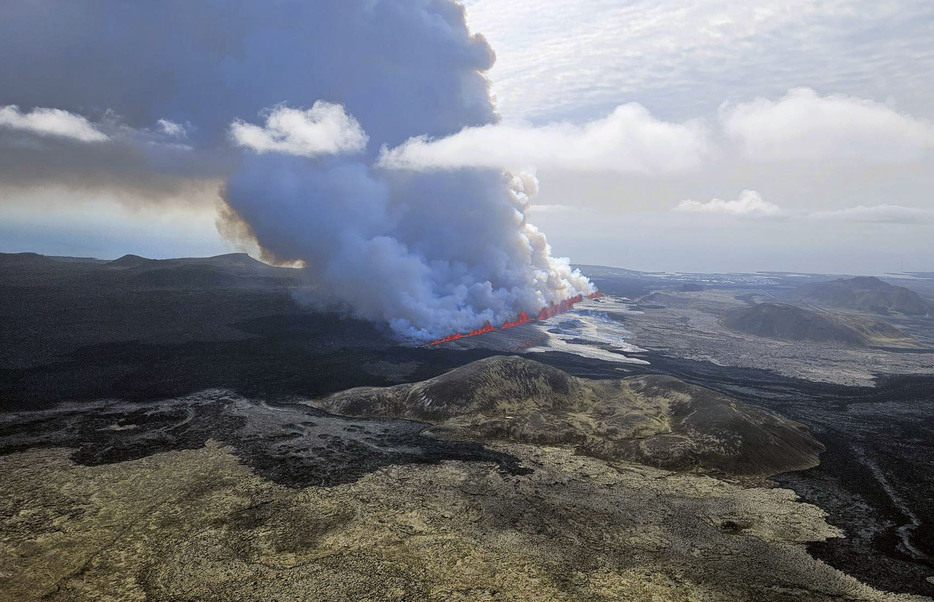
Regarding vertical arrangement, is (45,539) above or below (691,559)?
above

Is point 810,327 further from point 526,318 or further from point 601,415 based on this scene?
point 601,415

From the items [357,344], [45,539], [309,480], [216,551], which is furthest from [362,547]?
[357,344]

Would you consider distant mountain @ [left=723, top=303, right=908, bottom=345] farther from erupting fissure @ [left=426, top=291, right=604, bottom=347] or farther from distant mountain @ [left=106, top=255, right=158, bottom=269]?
distant mountain @ [left=106, top=255, right=158, bottom=269]

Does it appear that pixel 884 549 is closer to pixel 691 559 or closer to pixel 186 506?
pixel 691 559

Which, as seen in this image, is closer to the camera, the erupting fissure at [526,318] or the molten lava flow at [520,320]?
the erupting fissure at [526,318]

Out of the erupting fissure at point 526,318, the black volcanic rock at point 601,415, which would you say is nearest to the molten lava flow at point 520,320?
the erupting fissure at point 526,318

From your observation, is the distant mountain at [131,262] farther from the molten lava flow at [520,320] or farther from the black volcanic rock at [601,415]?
the black volcanic rock at [601,415]

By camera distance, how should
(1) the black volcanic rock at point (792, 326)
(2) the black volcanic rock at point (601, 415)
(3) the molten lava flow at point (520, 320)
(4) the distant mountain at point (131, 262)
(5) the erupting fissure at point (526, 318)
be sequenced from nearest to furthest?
(2) the black volcanic rock at point (601, 415) → (5) the erupting fissure at point (526, 318) → (3) the molten lava flow at point (520, 320) → (1) the black volcanic rock at point (792, 326) → (4) the distant mountain at point (131, 262)
